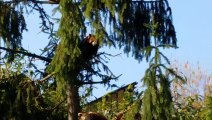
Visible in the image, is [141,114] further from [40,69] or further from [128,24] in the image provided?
[40,69]

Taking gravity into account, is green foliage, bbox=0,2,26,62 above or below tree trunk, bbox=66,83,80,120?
above

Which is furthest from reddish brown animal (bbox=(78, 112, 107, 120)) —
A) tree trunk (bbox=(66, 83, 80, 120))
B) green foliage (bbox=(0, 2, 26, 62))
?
green foliage (bbox=(0, 2, 26, 62))

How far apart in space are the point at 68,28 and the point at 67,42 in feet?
0.59

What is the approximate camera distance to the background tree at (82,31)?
673 centimetres

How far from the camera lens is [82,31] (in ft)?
22.1

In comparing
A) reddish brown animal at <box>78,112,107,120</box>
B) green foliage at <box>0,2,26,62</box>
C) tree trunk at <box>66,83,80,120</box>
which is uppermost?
green foliage at <box>0,2,26,62</box>

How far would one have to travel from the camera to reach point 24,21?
796 cm

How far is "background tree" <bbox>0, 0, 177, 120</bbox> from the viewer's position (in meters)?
6.73

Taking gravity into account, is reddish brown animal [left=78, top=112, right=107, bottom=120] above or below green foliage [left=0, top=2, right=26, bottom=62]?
below

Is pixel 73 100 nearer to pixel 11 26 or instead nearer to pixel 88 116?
pixel 88 116

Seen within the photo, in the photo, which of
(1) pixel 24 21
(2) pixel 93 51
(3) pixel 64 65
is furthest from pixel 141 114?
(1) pixel 24 21

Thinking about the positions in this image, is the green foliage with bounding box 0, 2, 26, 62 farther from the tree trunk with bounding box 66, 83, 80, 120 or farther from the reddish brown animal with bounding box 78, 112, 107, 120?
the reddish brown animal with bounding box 78, 112, 107, 120

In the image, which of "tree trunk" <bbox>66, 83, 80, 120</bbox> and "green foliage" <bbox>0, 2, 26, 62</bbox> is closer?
"tree trunk" <bbox>66, 83, 80, 120</bbox>

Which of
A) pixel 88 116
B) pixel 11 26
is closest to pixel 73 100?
pixel 88 116
